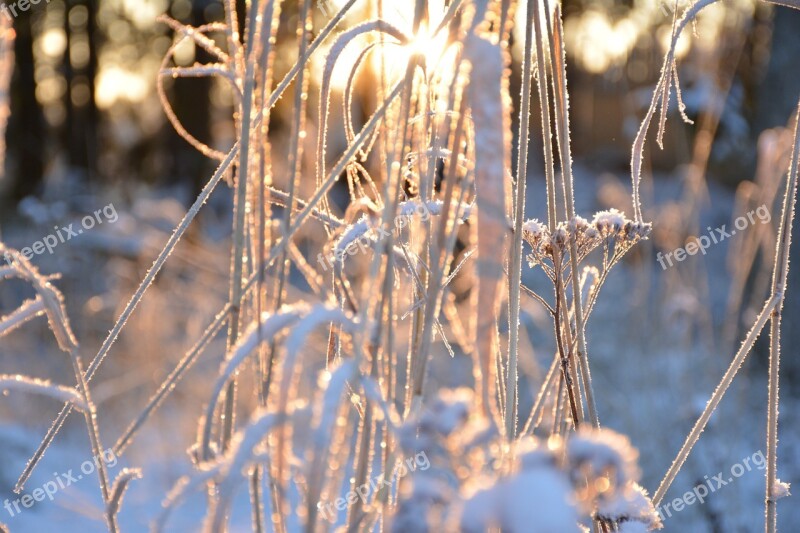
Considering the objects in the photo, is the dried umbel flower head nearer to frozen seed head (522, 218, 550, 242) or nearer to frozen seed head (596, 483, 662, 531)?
frozen seed head (596, 483, 662, 531)

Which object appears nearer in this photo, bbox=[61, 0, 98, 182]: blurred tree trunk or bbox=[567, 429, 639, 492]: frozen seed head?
bbox=[567, 429, 639, 492]: frozen seed head

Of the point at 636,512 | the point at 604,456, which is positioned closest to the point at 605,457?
the point at 604,456

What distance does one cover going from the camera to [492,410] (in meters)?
0.45

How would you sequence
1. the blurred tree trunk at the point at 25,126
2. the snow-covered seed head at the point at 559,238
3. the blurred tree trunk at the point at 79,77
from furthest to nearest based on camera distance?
the blurred tree trunk at the point at 79,77, the blurred tree trunk at the point at 25,126, the snow-covered seed head at the point at 559,238

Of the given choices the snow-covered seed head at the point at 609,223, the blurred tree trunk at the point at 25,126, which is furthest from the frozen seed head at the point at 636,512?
the blurred tree trunk at the point at 25,126

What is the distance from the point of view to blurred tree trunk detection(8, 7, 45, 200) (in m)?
11.5

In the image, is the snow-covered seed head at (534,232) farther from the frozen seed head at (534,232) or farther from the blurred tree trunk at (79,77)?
the blurred tree trunk at (79,77)

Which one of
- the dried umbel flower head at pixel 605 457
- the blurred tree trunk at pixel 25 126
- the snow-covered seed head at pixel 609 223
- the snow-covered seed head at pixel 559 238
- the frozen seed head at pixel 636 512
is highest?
the blurred tree trunk at pixel 25 126

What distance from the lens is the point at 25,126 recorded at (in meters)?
12.2

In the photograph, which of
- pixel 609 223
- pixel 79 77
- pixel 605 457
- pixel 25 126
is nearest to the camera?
pixel 605 457

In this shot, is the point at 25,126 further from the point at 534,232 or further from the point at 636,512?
the point at 636,512

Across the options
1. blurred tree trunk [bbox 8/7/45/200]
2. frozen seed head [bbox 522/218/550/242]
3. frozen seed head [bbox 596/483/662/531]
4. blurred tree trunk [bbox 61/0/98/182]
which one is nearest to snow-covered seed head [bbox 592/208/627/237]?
frozen seed head [bbox 522/218/550/242]

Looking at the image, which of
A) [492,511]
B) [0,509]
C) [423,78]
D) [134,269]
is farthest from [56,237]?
[492,511]

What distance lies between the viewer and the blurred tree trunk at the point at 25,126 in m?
11.5
